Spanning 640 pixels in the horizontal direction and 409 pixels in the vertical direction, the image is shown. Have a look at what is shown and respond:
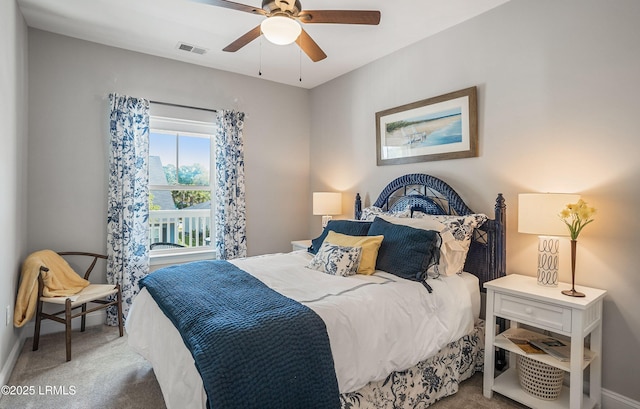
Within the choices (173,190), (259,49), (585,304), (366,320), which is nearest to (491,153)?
(585,304)

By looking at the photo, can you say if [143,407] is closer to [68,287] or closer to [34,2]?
[68,287]

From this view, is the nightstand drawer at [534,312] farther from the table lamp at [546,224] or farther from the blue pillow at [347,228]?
the blue pillow at [347,228]

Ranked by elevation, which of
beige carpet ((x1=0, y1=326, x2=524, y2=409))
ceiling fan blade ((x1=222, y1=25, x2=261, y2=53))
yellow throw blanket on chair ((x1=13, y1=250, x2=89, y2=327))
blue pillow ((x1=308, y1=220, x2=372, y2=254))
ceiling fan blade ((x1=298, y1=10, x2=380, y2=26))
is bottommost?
beige carpet ((x1=0, y1=326, x2=524, y2=409))

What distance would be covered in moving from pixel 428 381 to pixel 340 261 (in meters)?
0.97

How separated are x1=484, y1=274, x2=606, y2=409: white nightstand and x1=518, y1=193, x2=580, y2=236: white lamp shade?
1.25 feet

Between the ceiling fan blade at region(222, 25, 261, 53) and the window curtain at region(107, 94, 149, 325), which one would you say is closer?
the ceiling fan blade at region(222, 25, 261, 53)

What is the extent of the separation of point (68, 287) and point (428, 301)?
10.2 ft

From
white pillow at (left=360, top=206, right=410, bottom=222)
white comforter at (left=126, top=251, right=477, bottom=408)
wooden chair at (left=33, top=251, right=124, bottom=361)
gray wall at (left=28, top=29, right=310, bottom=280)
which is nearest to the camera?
white comforter at (left=126, top=251, right=477, bottom=408)

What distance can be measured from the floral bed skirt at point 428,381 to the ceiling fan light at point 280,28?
6.71 feet

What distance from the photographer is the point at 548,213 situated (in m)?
2.15

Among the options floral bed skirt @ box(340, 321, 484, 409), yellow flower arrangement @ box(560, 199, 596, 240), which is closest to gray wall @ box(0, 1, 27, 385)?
floral bed skirt @ box(340, 321, 484, 409)

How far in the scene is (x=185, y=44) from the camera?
3.45 meters

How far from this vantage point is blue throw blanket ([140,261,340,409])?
53.3 inches

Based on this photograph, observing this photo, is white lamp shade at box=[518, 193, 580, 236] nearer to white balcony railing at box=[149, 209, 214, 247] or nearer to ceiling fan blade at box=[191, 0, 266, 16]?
ceiling fan blade at box=[191, 0, 266, 16]
